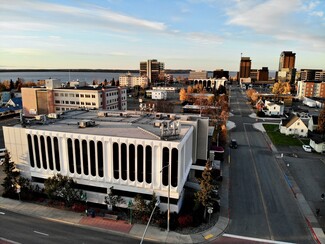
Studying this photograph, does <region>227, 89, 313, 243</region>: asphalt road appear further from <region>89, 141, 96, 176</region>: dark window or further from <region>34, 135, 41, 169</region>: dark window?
<region>34, 135, 41, 169</region>: dark window

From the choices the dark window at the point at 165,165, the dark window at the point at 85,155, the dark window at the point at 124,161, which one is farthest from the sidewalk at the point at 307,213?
the dark window at the point at 85,155

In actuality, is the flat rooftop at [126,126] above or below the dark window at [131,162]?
above

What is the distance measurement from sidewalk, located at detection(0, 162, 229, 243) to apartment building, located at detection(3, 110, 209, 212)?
340 centimetres

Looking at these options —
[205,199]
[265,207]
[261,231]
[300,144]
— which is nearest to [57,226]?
[205,199]

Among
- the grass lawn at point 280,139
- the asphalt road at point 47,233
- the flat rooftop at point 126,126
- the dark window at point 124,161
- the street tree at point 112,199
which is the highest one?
the flat rooftop at point 126,126

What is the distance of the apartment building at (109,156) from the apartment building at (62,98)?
51254 mm

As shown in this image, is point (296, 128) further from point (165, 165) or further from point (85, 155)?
point (85, 155)

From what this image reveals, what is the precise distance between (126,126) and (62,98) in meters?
62.7

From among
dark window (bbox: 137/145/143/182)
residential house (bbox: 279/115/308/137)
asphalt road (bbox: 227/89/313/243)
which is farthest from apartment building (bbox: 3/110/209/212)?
residential house (bbox: 279/115/308/137)

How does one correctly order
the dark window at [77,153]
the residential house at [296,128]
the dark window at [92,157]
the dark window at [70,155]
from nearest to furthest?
the dark window at [92,157] → the dark window at [77,153] → the dark window at [70,155] → the residential house at [296,128]

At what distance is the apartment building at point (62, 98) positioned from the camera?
3556 inches

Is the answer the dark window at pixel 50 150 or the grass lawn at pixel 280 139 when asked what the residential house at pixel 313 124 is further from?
the dark window at pixel 50 150

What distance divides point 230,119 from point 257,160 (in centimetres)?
4748

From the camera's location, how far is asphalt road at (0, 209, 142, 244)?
28281 mm
